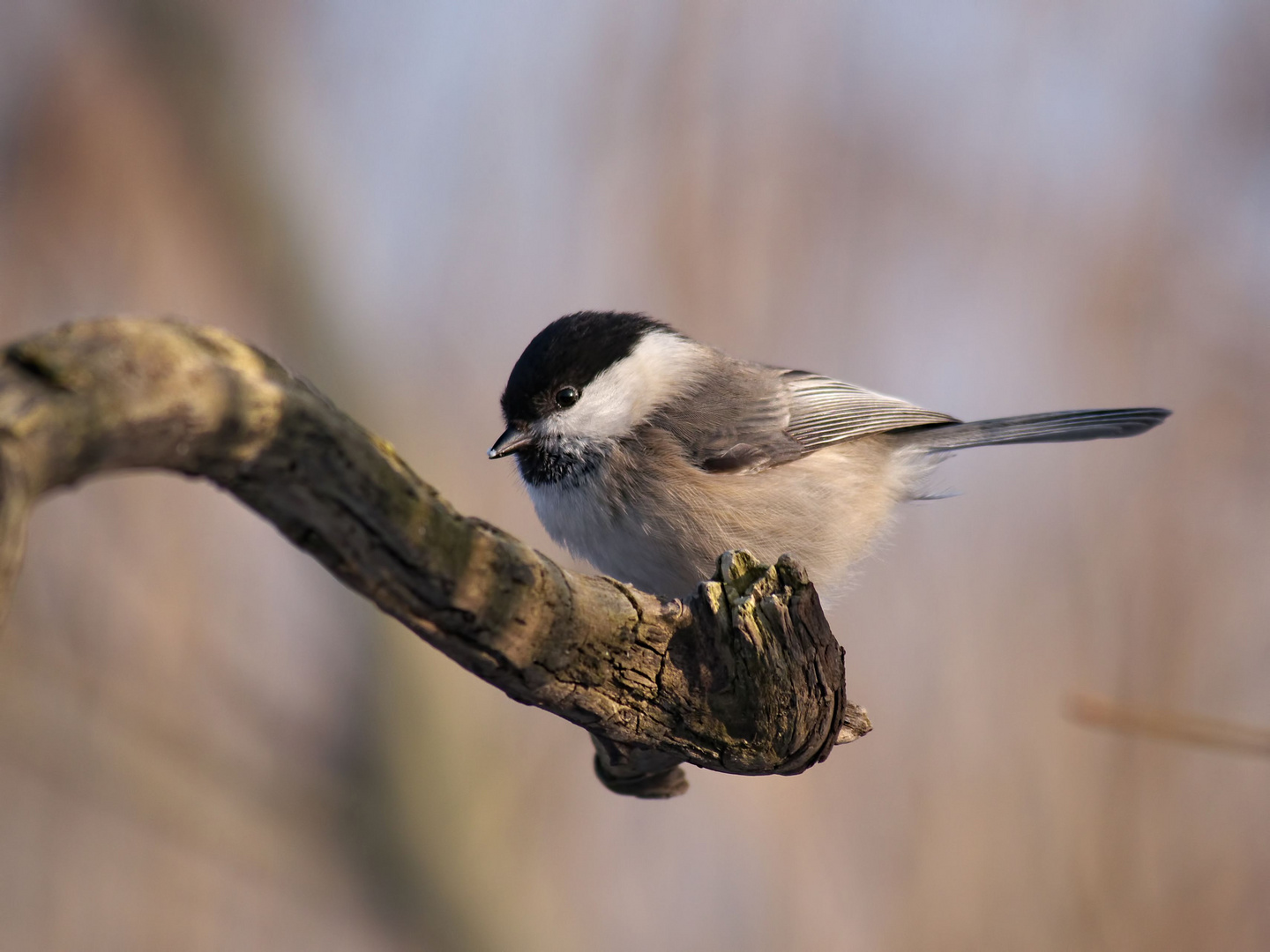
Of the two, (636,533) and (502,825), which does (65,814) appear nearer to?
(502,825)

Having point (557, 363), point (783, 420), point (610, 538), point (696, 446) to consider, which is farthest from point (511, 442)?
point (783, 420)

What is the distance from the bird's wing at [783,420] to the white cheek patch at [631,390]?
14cm

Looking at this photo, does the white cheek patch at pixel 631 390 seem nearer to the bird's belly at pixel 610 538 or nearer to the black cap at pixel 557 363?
the black cap at pixel 557 363

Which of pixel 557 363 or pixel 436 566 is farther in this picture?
pixel 557 363

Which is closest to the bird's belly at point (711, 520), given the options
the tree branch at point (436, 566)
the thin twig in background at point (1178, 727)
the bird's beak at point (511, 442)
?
the bird's beak at point (511, 442)

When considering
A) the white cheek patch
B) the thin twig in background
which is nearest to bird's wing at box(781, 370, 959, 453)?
the white cheek patch

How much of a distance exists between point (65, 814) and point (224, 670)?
942mm

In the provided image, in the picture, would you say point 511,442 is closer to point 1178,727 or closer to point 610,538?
point 610,538

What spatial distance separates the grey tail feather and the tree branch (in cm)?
148

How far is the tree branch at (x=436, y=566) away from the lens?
0.83 metres

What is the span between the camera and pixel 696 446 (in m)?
2.75

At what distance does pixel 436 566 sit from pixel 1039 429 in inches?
96.5

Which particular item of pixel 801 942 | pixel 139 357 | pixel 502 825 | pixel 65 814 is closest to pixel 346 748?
pixel 502 825

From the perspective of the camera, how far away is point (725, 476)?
274 centimetres
